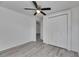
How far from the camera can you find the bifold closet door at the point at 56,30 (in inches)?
159

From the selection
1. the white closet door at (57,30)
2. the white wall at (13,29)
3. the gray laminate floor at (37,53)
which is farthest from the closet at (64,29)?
the white wall at (13,29)

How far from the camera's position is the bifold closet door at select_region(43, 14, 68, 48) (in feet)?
13.3

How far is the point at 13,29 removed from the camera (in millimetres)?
4340

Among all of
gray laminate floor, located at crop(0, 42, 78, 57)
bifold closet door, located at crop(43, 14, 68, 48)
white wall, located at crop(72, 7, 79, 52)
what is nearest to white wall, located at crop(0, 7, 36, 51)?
gray laminate floor, located at crop(0, 42, 78, 57)

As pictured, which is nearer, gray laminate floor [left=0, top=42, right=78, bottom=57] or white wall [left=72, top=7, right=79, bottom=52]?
gray laminate floor [left=0, top=42, right=78, bottom=57]

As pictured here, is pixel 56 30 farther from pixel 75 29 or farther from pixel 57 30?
pixel 75 29

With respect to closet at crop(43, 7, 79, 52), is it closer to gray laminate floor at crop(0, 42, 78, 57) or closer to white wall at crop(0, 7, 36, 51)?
gray laminate floor at crop(0, 42, 78, 57)

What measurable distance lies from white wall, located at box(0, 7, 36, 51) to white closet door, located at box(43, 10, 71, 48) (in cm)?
170

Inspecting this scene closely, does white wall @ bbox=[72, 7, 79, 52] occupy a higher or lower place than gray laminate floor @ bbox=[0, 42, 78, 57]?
higher

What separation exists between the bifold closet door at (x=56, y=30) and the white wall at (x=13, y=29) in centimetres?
170

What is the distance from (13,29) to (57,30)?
302cm

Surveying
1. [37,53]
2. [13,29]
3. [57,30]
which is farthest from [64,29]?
[13,29]

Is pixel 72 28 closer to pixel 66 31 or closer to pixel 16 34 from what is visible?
pixel 66 31

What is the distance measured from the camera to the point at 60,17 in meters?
4.30
